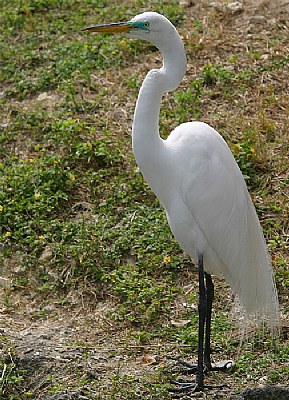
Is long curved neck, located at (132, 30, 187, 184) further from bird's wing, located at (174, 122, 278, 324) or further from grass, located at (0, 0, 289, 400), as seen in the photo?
grass, located at (0, 0, 289, 400)

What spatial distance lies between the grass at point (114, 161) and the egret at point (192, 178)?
52cm

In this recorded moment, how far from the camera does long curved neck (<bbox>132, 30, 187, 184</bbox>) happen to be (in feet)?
12.0

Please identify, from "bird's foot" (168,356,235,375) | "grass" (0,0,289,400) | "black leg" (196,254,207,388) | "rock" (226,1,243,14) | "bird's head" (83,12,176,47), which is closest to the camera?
"bird's head" (83,12,176,47)

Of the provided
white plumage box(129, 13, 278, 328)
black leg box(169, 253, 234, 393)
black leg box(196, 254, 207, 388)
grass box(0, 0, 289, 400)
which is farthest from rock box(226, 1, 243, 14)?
black leg box(196, 254, 207, 388)

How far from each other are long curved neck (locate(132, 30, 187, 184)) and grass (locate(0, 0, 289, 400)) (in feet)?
3.47

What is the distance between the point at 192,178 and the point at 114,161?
1.77m

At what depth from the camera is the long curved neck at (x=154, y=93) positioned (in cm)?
366

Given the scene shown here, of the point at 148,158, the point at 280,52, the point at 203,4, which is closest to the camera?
the point at 148,158

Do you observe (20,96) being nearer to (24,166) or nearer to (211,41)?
(24,166)

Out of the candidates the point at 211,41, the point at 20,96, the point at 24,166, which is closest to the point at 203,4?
the point at 211,41

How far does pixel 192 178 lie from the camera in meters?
3.75

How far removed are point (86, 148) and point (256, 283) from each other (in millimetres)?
1844

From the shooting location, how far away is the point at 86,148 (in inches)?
216

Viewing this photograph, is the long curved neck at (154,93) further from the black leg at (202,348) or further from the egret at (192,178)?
the black leg at (202,348)
